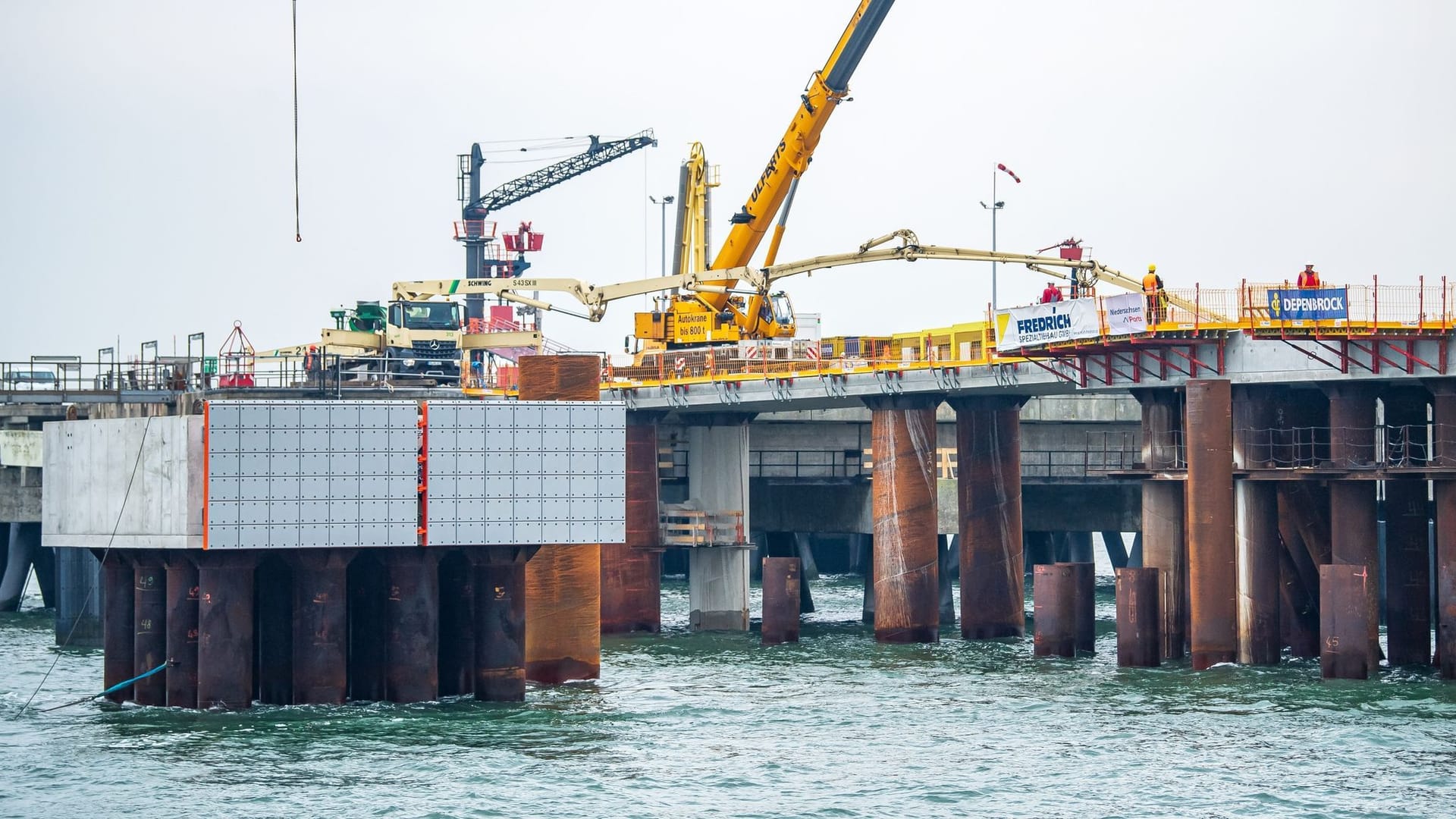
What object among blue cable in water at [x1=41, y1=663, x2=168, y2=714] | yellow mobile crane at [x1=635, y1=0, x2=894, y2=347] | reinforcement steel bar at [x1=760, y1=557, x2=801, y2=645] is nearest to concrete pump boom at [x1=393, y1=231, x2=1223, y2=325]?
yellow mobile crane at [x1=635, y1=0, x2=894, y2=347]

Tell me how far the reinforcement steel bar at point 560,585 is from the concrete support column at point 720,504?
81.4 ft

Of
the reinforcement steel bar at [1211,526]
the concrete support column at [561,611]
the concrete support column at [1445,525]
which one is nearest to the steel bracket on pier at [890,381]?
the reinforcement steel bar at [1211,526]

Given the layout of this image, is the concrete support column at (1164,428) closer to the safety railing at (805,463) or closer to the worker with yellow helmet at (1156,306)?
the worker with yellow helmet at (1156,306)

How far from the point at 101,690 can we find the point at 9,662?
33.3 feet

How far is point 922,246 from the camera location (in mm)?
83312

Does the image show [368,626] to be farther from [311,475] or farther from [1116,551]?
[1116,551]

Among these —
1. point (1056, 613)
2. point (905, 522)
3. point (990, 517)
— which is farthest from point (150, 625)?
point (990, 517)

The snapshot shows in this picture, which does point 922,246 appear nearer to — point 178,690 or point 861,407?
point 861,407

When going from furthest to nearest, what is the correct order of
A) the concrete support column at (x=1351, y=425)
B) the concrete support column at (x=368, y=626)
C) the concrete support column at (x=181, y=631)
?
1. the concrete support column at (x=1351, y=425)
2. the concrete support column at (x=368, y=626)
3. the concrete support column at (x=181, y=631)

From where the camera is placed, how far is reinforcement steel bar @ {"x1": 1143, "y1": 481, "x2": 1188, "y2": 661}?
59781 mm

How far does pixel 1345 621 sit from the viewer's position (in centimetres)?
5184

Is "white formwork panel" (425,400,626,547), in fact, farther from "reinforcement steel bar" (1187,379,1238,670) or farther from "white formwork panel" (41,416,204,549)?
"reinforcement steel bar" (1187,379,1238,670)

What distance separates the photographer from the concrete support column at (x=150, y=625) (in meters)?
45.7

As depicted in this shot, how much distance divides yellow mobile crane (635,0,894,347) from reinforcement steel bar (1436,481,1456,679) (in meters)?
34.6
